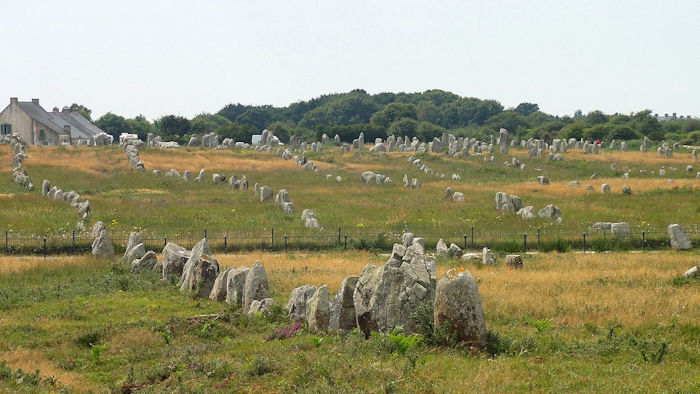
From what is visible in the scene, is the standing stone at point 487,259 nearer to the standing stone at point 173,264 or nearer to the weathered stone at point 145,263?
the standing stone at point 173,264

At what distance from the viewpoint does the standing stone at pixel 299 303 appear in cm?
1815

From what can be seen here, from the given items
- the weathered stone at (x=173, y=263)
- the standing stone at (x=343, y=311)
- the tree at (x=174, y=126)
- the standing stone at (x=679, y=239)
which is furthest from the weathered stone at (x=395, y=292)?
the tree at (x=174, y=126)

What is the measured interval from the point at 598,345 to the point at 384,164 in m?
58.0

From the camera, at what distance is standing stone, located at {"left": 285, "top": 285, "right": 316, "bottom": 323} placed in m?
18.2

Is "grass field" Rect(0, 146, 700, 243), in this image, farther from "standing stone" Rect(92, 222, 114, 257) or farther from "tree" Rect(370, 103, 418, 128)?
"tree" Rect(370, 103, 418, 128)

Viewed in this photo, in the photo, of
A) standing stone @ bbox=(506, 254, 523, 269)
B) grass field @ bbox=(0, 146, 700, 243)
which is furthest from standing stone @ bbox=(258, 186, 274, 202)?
standing stone @ bbox=(506, 254, 523, 269)

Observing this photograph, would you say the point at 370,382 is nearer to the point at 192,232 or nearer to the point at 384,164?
the point at 192,232

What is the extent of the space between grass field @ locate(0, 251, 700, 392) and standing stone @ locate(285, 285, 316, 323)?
295 millimetres

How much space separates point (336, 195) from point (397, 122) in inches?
3030

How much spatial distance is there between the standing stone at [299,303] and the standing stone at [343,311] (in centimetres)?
132

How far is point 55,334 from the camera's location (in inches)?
707

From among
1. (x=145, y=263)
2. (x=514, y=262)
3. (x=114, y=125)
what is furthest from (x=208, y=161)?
(x=114, y=125)

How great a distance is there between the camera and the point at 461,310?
47.4ft

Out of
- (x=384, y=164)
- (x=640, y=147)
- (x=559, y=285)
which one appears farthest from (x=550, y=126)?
(x=559, y=285)
